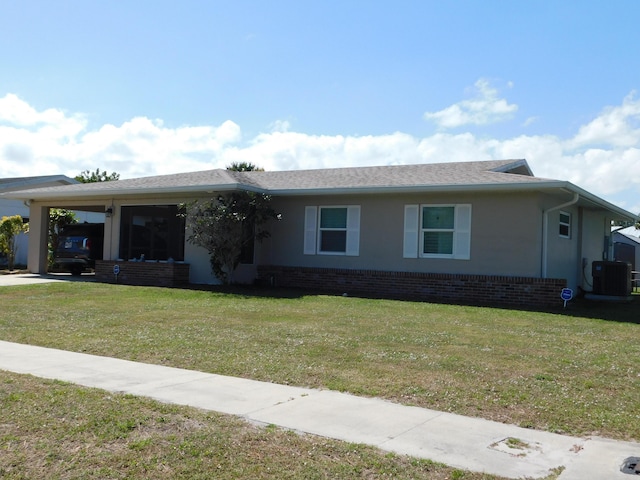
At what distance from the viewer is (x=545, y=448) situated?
5.04 metres

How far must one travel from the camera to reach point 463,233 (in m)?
16.8

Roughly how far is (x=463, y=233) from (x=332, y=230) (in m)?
3.88

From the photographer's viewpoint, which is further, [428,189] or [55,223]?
[55,223]

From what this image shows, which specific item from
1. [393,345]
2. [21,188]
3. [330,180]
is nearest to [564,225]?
[330,180]

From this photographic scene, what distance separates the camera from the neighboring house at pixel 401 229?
1612 centimetres

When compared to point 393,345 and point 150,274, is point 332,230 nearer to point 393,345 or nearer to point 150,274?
point 150,274

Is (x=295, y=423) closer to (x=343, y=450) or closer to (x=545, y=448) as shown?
(x=343, y=450)

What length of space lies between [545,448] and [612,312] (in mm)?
11326

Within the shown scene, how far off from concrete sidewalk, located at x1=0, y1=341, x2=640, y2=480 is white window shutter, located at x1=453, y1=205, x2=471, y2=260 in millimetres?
10696

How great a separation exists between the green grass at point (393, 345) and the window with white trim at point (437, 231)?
2334mm

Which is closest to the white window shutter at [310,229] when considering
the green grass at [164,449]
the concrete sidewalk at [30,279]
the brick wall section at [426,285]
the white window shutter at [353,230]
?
the brick wall section at [426,285]

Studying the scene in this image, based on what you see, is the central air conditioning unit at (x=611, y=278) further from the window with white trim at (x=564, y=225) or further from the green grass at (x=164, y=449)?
the green grass at (x=164, y=449)

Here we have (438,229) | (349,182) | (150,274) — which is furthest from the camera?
(150,274)

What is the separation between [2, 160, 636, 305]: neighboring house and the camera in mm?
16125
